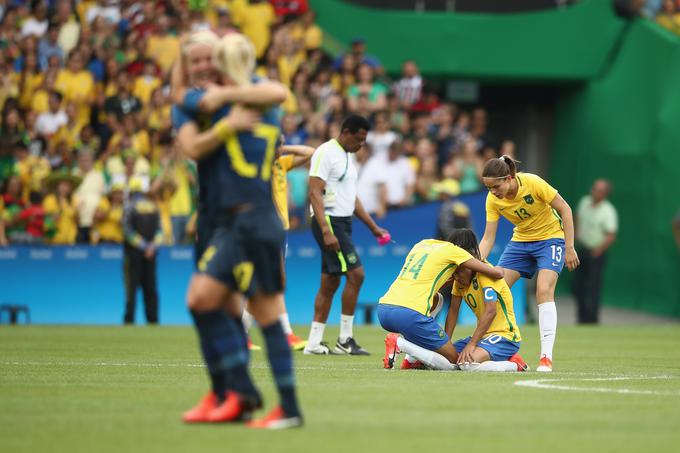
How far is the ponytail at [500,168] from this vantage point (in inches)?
503

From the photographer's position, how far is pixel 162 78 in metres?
25.5

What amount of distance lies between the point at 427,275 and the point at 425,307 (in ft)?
0.98

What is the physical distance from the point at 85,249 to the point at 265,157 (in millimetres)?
A: 16085

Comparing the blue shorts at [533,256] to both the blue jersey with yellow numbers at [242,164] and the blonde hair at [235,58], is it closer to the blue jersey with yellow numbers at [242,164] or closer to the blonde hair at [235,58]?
the blue jersey with yellow numbers at [242,164]

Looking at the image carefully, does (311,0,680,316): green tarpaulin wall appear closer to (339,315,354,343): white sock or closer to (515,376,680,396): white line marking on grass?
(339,315,354,343): white sock

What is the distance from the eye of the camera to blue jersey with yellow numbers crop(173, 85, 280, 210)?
25.3 feet

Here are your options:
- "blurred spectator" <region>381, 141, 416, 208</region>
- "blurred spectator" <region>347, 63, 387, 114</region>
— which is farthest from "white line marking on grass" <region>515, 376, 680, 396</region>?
"blurred spectator" <region>347, 63, 387, 114</region>

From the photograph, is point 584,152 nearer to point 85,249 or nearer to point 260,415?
point 85,249

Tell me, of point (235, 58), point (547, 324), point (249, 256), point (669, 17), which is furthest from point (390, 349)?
point (669, 17)

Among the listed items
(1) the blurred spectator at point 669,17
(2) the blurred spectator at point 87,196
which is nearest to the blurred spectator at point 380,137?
(2) the blurred spectator at point 87,196

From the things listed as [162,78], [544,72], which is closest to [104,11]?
[162,78]

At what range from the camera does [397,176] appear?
24656 millimetres

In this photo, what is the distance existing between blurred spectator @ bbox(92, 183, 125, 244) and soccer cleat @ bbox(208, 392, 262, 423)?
51.3 feet

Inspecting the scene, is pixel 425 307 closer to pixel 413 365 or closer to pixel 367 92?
pixel 413 365
